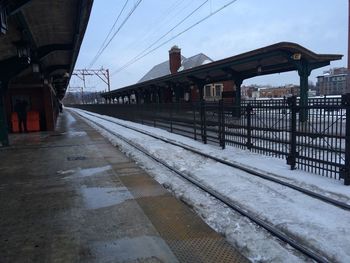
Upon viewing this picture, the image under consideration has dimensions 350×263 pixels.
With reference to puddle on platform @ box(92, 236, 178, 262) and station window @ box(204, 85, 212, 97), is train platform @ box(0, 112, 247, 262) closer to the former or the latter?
puddle on platform @ box(92, 236, 178, 262)

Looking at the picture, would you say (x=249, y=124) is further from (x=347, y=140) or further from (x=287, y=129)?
(x=347, y=140)

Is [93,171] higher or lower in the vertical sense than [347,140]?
lower

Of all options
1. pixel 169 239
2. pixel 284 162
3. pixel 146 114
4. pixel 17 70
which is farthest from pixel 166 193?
pixel 146 114

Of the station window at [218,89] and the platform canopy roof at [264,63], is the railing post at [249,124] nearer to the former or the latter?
the platform canopy roof at [264,63]

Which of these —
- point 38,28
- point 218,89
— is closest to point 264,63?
point 38,28

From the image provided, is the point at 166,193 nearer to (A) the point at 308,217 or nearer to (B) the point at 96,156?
(A) the point at 308,217

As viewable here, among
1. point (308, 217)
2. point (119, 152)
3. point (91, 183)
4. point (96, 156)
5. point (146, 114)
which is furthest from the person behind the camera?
point (146, 114)

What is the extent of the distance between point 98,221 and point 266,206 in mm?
2514

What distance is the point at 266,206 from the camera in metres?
5.83

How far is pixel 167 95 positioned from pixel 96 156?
103 ft

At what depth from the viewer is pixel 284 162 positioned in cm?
911

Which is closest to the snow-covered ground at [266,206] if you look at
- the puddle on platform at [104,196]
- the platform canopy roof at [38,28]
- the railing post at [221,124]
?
the puddle on platform at [104,196]

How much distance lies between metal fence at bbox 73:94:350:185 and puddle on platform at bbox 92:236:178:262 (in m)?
3.99

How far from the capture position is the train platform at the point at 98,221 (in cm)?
435
